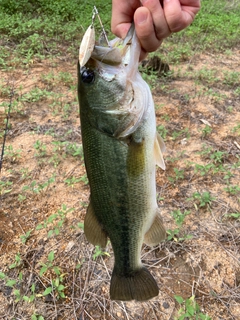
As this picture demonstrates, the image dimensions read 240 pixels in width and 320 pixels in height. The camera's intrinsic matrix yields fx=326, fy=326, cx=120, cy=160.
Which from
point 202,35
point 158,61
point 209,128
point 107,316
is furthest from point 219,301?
point 202,35

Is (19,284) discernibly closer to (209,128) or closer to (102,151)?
(102,151)

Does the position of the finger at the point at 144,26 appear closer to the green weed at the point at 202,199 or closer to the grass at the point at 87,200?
the grass at the point at 87,200

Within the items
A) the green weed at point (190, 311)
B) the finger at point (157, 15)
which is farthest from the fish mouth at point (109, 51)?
the green weed at point (190, 311)

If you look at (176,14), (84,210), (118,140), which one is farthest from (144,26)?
(84,210)

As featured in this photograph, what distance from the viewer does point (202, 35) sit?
8.95 meters

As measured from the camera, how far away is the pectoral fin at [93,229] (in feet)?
5.98

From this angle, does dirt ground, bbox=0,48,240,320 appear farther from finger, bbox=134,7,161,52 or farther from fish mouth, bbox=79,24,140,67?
finger, bbox=134,7,161,52

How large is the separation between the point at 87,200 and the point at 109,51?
7.22 ft

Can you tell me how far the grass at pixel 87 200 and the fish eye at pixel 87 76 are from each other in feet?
5.41

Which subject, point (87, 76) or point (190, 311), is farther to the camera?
point (190, 311)

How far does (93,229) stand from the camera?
1.83m

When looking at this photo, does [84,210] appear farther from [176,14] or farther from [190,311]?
[176,14]

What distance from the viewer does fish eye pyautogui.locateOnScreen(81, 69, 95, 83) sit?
1.63 meters

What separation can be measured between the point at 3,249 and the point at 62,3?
29.0ft
